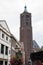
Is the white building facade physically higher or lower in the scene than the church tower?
lower

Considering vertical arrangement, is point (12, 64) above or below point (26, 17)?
below

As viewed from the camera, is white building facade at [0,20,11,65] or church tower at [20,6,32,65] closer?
white building facade at [0,20,11,65]

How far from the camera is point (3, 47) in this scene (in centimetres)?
4888

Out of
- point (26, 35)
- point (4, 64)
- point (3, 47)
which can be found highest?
point (26, 35)

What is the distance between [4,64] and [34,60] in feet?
148

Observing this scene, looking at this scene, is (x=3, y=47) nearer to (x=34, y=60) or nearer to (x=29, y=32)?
(x=34, y=60)

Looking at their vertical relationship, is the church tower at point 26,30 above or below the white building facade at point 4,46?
above

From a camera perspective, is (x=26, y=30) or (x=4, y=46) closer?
(x=4, y=46)

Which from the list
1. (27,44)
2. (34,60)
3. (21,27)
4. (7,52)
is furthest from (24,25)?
(34,60)

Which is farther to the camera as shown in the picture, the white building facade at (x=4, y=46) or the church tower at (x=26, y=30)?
the church tower at (x=26, y=30)

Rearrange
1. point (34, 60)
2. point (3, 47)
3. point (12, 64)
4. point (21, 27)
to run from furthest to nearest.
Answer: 1. point (21, 27)
2. point (3, 47)
3. point (12, 64)
4. point (34, 60)

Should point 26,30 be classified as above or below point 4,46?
above

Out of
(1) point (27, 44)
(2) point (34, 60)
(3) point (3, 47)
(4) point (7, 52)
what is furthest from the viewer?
(1) point (27, 44)

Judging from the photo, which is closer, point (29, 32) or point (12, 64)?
point (12, 64)
